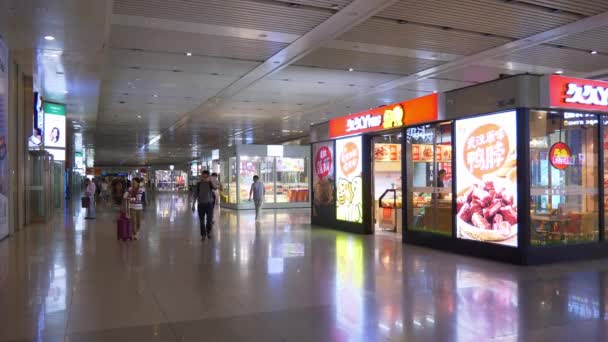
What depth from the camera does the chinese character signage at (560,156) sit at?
8.13 metres

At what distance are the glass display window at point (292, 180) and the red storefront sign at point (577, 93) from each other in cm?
1588

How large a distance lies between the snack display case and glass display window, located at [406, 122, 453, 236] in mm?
12861

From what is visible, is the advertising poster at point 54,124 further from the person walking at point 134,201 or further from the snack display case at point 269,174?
the person walking at point 134,201

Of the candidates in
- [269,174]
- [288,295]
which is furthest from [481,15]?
[269,174]

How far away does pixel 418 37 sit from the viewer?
1003cm

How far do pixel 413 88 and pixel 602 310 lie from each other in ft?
36.0

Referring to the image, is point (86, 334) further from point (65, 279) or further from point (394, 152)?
point (394, 152)

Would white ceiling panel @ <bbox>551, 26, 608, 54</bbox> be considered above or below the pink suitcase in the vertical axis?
above

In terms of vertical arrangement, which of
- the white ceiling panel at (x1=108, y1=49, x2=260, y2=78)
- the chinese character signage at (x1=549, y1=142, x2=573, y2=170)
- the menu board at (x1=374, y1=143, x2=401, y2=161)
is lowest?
the chinese character signage at (x1=549, y1=142, x2=573, y2=170)

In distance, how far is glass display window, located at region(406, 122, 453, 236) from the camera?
931 centimetres

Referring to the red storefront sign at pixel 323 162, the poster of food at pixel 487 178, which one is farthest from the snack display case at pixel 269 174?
the poster of food at pixel 487 178

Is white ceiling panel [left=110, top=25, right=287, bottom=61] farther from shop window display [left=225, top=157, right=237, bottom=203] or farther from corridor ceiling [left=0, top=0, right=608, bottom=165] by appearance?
shop window display [left=225, top=157, right=237, bottom=203]

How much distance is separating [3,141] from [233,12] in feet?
19.0

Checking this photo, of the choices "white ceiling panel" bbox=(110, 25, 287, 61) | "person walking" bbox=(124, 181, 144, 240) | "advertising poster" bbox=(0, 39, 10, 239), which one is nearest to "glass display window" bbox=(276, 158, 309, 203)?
"person walking" bbox=(124, 181, 144, 240)
